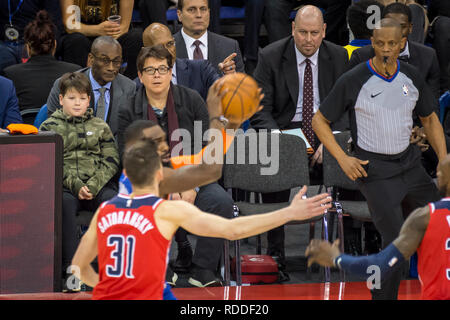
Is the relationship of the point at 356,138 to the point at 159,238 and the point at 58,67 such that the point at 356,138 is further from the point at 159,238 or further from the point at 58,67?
the point at 58,67

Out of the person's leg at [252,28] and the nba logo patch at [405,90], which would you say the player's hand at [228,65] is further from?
the nba logo patch at [405,90]

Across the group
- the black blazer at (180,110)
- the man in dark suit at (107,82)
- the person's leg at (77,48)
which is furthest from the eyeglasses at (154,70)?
the person's leg at (77,48)

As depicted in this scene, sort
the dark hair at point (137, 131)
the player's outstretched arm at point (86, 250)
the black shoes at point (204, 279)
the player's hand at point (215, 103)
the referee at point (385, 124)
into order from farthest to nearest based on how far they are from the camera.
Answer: the black shoes at point (204, 279)
the referee at point (385, 124)
the dark hair at point (137, 131)
the player's hand at point (215, 103)
the player's outstretched arm at point (86, 250)

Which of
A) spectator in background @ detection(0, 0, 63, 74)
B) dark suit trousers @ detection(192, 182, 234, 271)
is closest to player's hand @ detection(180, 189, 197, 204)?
dark suit trousers @ detection(192, 182, 234, 271)

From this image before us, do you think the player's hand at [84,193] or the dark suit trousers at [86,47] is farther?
the dark suit trousers at [86,47]

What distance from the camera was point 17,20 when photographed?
325 inches

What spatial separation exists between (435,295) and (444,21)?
5041 millimetres

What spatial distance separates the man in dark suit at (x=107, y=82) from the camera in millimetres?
6691

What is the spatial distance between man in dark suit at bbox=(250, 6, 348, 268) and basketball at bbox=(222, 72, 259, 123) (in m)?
2.24

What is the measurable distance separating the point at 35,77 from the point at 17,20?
4.48 ft

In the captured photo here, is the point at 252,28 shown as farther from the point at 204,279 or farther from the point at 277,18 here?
the point at 204,279

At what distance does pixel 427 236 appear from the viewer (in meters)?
4.04

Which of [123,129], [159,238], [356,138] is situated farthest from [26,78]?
[159,238]

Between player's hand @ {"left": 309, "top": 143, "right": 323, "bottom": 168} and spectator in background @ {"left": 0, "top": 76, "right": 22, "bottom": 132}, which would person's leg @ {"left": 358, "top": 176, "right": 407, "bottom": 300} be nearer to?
player's hand @ {"left": 309, "top": 143, "right": 323, "bottom": 168}
